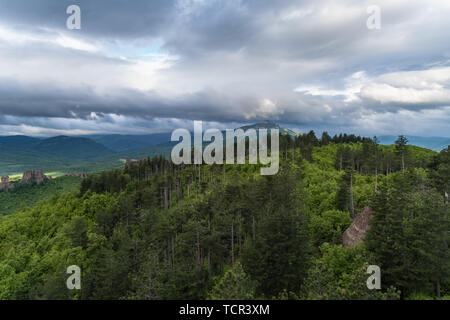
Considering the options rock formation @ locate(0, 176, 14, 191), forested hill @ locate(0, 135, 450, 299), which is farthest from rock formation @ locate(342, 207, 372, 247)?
rock formation @ locate(0, 176, 14, 191)

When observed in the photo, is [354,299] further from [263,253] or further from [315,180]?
[315,180]

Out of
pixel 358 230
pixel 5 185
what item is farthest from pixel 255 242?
pixel 5 185

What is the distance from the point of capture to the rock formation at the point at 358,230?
3438cm

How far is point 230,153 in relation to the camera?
11381 centimetres

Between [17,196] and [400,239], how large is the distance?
236267 mm

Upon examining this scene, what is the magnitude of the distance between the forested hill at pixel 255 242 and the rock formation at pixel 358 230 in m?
2.01

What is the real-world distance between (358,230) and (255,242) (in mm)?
16399

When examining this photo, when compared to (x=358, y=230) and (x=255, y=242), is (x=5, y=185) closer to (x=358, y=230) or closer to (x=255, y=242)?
(x=255, y=242)

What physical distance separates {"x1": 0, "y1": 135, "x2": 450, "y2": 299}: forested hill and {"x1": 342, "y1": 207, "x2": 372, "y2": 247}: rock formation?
2012 millimetres

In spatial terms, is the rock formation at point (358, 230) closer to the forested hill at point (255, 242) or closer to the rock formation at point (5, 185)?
the forested hill at point (255, 242)

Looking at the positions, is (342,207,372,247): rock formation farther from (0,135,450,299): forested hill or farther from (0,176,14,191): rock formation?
(0,176,14,191): rock formation

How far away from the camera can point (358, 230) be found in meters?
35.3

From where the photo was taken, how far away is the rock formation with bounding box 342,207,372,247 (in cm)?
3438

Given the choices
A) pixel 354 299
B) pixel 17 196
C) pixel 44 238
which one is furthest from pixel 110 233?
pixel 17 196
